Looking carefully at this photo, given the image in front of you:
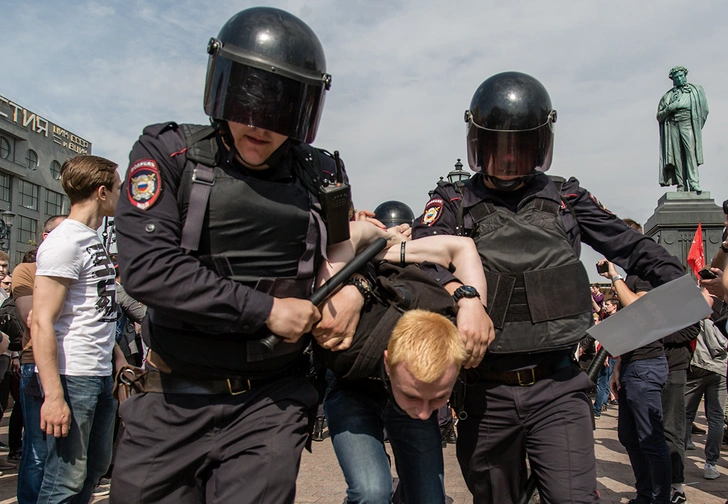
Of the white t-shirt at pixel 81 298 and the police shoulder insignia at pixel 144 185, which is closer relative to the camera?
the police shoulder insignia at pixel 144 185

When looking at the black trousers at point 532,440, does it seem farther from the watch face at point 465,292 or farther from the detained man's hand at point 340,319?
the detained man's hand at point 340,319

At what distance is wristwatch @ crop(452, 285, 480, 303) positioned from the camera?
100 inches

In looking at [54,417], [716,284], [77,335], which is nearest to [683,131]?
[716,284]

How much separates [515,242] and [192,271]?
A: 154 cm

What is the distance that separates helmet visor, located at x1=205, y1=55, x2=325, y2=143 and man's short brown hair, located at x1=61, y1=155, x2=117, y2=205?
1469mm

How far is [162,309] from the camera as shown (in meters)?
1.97

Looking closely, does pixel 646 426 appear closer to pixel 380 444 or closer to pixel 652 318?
pixel 652 318

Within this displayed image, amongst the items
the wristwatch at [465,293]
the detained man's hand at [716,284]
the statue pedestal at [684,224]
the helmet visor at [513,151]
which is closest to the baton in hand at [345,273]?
the wristwatch at [465,293]

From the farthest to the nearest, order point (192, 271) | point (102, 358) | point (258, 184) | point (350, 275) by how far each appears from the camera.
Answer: point (102, 358)
point (350, 275)
point (258, 184)
point (192, 271)

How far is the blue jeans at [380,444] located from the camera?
2.48 m

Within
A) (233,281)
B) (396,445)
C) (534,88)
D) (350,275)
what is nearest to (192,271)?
(233,281)

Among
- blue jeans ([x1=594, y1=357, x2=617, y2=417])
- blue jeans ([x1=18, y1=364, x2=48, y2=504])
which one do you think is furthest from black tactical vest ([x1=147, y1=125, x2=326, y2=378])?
blue jeans ([x1=594, y1=357, x2=617, y2=417])

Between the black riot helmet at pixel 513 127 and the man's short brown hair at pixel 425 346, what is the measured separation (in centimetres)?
96

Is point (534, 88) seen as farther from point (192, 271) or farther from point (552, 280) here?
point (192, 271)
